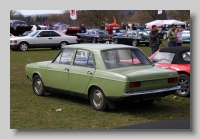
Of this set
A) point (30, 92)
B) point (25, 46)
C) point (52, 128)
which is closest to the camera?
point (52, 128)

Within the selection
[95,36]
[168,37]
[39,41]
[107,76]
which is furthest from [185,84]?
[95,36]

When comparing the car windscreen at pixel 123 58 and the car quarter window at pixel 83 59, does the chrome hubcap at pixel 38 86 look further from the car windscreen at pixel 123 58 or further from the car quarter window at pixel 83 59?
the car windscreen at pixel 123 58

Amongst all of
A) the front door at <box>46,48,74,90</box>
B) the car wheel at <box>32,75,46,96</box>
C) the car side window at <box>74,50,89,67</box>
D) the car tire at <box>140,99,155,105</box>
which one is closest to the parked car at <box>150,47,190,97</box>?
the car tire at <box>140,99,155,105</box>

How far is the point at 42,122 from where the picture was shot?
727 cm

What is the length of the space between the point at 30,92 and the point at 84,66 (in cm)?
262

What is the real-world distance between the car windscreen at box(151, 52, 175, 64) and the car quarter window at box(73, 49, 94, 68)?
2.66 m

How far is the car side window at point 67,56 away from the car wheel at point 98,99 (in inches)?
45.3

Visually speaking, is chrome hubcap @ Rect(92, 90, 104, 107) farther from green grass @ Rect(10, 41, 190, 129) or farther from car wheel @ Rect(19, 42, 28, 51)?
car wheel @ Rect(19, 42, 28, 51)

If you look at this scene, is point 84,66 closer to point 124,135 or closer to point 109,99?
point 109,99

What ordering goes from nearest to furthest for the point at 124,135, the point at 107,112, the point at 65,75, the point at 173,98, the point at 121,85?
the point at 124,135 → the point at 121,85 → the point at 107,112 → the point at 65,75 → the point at 173,98

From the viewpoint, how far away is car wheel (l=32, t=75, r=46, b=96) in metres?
9.72

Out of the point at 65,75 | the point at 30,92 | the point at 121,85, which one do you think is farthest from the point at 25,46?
the point at 121,85

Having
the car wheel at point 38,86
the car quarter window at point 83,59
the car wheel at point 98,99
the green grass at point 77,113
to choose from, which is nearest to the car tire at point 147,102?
the green grass at point 77,113

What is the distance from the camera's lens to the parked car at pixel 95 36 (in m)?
33.3
